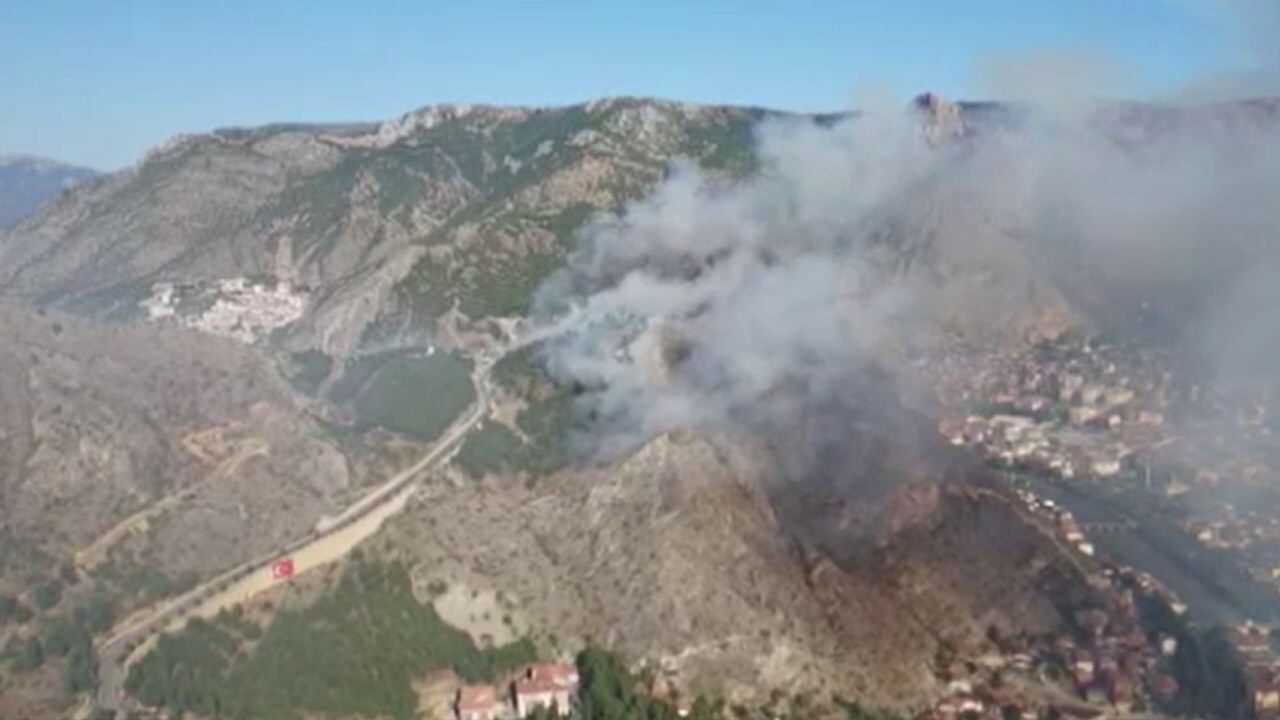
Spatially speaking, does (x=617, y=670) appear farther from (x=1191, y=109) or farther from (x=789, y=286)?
(x=1191, y=109)

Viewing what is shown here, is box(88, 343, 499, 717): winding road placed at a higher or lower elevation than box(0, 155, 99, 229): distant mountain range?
lower

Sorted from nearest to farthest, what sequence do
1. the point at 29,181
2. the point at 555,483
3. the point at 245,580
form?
the point at 245,580
the point at 555,483
the point at 29,181

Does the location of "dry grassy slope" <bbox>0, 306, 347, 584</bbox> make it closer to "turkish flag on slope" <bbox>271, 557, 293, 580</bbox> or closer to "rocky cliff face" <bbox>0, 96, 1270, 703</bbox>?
"rocky cliff face" <bbox>0, 96, 1270, 703</bbox>

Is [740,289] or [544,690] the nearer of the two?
[544,690]

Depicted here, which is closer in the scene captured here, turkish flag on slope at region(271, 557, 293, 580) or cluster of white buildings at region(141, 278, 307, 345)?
turkish flag on slope at region(271, 557, 293, 580)

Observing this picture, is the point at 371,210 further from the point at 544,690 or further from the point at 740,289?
the point at 544,690

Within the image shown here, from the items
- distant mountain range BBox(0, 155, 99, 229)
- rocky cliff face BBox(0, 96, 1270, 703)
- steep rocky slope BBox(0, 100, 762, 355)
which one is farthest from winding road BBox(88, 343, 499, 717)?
distant mountain range BBox(0, 155, 99, 229)

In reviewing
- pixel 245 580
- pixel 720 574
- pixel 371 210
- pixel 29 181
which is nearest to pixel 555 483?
pixel 720 574
